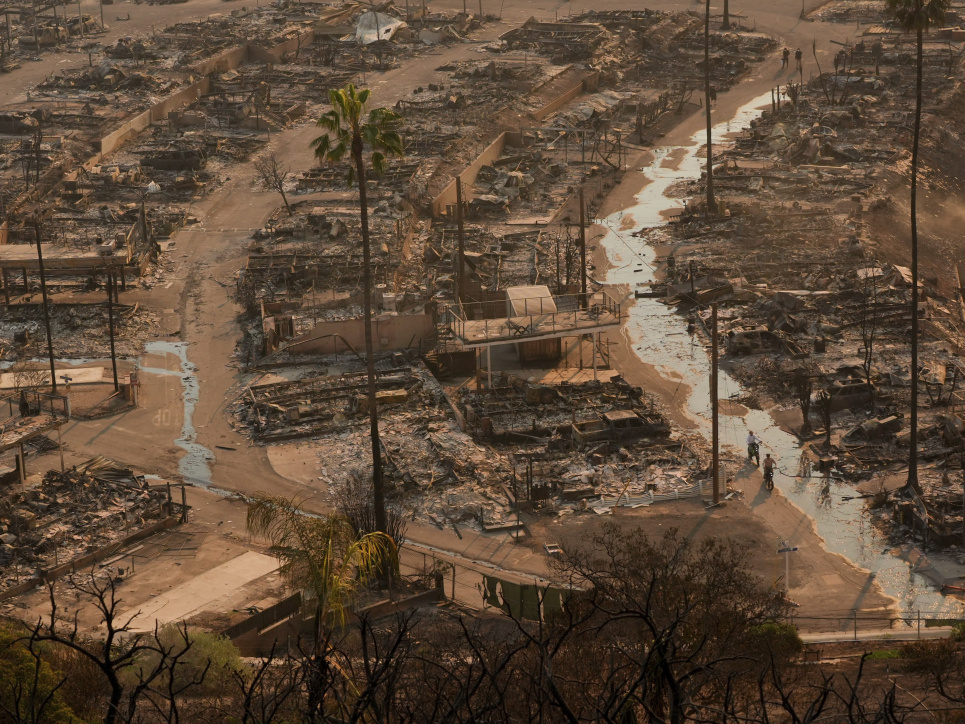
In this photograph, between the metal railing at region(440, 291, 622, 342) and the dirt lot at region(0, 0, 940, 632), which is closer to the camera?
the dirt lot at region(0, 0, 940, 632)

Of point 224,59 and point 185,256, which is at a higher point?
point 224,59

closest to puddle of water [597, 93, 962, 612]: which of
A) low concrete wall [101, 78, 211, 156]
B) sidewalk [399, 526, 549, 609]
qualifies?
sidewalk [399, 526, 549, 609]

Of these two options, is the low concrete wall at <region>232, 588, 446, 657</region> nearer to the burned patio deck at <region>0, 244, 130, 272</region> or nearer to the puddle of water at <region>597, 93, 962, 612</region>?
the puddle of water at <region>597, 93, 962, 612</region>

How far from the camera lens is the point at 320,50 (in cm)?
10175

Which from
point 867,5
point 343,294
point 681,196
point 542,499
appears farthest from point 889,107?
point 542,499

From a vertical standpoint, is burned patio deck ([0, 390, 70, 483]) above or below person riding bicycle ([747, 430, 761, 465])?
above

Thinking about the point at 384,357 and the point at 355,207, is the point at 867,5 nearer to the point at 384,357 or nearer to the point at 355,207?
the point at 355,207

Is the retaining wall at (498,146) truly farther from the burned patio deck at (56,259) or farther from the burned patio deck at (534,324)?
the burned patio deck at (534,324)

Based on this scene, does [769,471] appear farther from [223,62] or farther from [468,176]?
[223,62]

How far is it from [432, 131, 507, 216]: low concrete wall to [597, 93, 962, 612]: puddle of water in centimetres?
713

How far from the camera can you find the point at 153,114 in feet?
282

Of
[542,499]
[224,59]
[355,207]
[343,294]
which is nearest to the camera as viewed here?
[542,499]

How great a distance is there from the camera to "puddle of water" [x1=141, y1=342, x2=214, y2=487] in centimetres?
4494

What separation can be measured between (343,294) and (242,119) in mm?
29800
